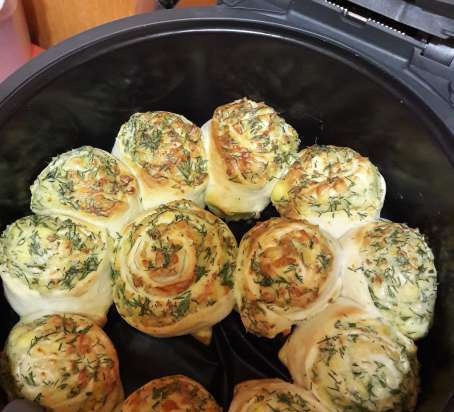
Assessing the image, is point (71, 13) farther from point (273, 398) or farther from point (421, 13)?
point (273, 398)

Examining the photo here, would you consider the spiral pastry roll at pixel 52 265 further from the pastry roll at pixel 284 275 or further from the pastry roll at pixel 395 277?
the pastry roll at pixel 395 277

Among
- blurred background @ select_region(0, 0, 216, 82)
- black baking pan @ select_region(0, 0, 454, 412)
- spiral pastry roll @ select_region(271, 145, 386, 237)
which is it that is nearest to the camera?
black baking pan @ select_region(0, 0, 454, 412)

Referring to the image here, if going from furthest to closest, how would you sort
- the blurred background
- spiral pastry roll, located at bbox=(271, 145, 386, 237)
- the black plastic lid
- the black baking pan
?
the blurred background, spiral pastry roll, located at bbox=(271, 145, 386, 237), the black baking pan, the black plastic lid

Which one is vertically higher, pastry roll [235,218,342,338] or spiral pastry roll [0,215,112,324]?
pastry roll [235,218,342,338]

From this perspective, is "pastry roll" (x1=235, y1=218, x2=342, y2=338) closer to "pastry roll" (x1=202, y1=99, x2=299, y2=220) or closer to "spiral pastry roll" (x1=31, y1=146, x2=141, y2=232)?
"pastry roll" (x1=202, y1=99, x2=299, y2=220)

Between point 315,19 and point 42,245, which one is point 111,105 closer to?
point 42,245

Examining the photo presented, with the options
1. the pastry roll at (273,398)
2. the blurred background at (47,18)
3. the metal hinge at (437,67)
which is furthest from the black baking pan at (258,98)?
the blurred background at (47,18)

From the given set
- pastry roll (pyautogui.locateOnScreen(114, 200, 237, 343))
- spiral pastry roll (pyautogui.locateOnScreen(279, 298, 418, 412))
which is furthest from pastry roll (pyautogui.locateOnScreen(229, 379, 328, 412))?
pastry roll (pyautogui.locateOnScreen(114, 200, 237, 343))
